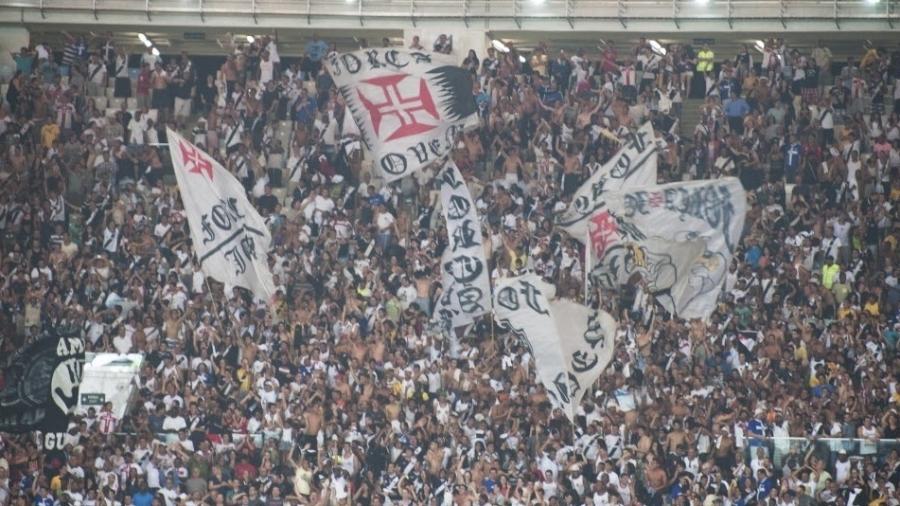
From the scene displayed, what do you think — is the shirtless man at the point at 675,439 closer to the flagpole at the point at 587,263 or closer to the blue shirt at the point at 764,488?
the blue shirt at the point at 764,488

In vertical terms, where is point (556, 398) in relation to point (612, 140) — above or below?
below

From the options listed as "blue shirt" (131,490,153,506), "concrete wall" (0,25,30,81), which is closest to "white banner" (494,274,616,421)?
"blue shirt" (131,490,153,506)

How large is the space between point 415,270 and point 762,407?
621 cm

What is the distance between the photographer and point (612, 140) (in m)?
35.3

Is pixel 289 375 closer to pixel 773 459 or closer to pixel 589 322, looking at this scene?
pixel 589 322

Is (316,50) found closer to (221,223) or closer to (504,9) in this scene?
(504,9)

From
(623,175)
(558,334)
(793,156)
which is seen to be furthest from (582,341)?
(793,156)

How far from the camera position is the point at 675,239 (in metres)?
31.8

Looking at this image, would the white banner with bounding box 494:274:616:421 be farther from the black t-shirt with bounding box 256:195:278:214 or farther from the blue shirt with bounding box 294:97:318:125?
the blue shirt with bounding box 294:97:318:125

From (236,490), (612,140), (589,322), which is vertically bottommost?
(236,490)

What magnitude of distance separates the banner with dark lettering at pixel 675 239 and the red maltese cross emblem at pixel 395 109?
311 cm

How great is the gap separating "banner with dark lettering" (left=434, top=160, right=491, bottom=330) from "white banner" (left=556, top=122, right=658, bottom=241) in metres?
1.69

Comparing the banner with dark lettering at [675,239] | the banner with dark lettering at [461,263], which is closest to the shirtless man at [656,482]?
the banner with dark lettering at [675,239]

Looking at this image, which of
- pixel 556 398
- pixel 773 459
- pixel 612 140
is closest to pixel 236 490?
pixel 556 398
